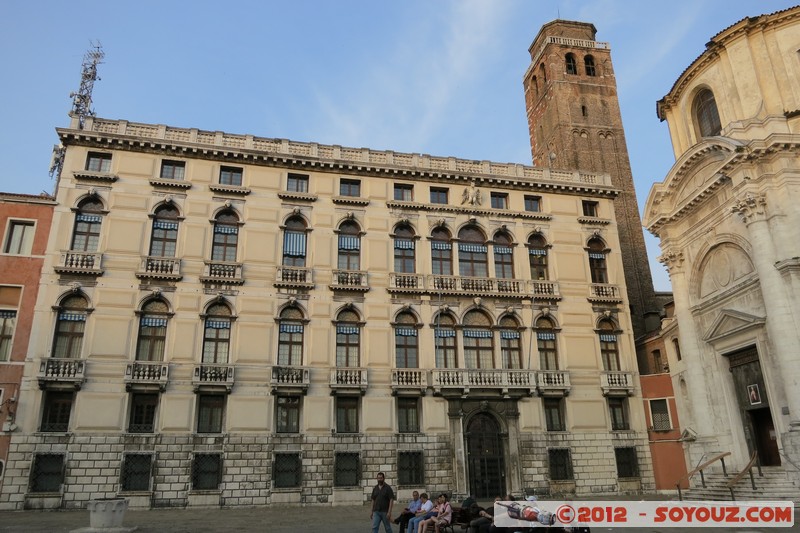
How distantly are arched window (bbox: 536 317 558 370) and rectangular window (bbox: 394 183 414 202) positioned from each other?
32.0 ft

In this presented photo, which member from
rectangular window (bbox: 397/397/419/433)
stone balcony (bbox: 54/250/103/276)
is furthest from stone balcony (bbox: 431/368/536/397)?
stone balcony (bbox: 54/250/103/276)

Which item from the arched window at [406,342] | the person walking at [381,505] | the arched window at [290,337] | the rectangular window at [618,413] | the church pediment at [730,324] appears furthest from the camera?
the rectangular window at [618,413]

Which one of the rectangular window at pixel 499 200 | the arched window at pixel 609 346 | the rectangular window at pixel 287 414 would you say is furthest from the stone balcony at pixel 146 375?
the arched window at pixel 609 346

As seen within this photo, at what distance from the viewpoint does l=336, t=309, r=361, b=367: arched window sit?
28.4 metres

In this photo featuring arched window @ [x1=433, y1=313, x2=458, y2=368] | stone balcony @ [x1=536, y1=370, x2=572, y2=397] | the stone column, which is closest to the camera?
the stone column

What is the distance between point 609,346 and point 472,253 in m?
9.20

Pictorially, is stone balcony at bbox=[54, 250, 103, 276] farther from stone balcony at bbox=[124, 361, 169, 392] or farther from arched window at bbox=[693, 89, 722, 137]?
arched window at bbox=[693, 89, 722, 137]

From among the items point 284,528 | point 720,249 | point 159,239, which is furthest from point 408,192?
point 284,528

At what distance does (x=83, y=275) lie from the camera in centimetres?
2639

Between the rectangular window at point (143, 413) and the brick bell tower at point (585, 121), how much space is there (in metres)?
32.2

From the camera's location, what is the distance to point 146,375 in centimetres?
2566

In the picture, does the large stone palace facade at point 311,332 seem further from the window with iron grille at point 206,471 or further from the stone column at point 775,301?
the stone column at point 775,301

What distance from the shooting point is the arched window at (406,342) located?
29.1 meters

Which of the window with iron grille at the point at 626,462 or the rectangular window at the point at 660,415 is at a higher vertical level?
the rectangular window at the point at 660,415
